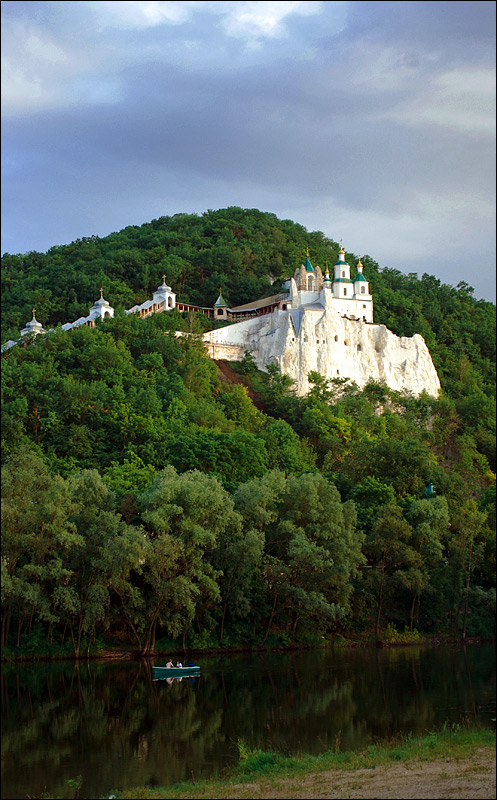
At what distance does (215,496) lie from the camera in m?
35.7

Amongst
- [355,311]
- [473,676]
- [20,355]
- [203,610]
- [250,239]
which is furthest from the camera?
[250,239]

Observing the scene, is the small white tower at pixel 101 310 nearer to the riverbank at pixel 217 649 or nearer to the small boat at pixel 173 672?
the riverbank at pixel 217 649

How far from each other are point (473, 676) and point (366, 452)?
25185 millimetres

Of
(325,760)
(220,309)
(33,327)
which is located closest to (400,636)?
(325,760)

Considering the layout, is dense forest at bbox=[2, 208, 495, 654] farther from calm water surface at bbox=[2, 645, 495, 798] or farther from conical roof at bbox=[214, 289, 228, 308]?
conical roof at bbox=[214, 289, 228, 308]

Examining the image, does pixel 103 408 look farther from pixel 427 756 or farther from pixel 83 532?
pixel 427 756

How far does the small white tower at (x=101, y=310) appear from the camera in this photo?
2931 inches

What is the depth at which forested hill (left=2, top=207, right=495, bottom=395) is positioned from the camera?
274 ft

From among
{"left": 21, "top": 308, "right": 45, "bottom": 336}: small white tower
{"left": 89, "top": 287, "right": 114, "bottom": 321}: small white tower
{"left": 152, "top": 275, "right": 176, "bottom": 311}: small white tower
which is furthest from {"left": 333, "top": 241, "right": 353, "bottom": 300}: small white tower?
{"left": 21, "top": 308, "right": 45, "bottom": 336}: small white tower

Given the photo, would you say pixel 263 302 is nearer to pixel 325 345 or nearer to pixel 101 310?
pixel 325 345

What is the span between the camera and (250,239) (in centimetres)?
9938

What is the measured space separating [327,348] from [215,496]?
129ft

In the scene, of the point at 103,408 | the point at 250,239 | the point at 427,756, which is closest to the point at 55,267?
the point at 250,239

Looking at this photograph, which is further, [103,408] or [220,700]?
[103,408]
